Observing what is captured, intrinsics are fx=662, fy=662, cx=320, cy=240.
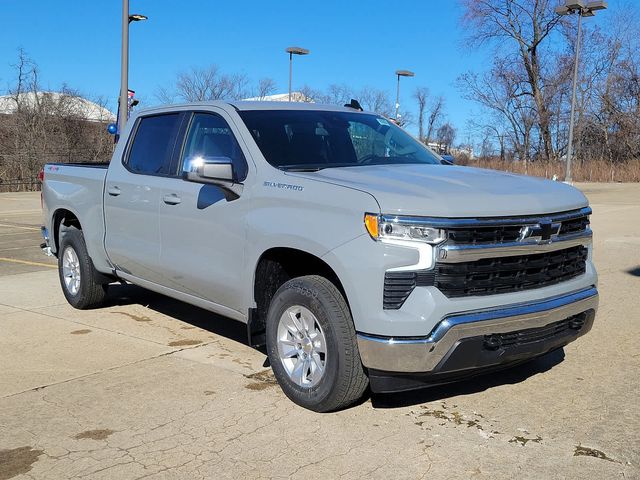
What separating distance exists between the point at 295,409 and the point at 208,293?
120cm

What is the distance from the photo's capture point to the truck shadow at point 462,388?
4371 millimetres

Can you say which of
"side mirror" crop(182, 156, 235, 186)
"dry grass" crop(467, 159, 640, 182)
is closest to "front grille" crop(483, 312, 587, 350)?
"side mirror" crop(182, 156, 235, 186)

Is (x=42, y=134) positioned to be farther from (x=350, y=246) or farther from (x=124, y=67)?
(x=350, y=246)

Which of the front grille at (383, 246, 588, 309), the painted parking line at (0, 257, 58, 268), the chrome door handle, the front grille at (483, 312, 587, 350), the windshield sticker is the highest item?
the windshield sticker

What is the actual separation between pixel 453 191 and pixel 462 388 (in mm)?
1567

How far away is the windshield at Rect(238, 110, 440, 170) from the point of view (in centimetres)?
475

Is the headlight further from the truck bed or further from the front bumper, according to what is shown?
the truck bed

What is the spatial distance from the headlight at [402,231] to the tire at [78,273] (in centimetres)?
393

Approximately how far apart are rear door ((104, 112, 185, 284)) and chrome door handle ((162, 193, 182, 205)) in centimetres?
9

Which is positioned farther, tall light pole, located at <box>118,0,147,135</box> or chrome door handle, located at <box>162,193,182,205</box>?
tall light pole, located at <box>118,0,147,135</box>

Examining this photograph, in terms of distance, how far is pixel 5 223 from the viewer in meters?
15.4

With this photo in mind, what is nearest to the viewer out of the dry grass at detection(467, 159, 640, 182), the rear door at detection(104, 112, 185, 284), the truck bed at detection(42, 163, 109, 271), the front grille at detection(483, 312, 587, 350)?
the front grille at detection(483, 312, 587, 350)

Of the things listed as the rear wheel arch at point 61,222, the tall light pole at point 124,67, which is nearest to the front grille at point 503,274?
the rear wheel arch at point 61,222

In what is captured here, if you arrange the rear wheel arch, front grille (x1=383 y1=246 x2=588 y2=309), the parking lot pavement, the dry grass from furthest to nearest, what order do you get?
the dry grass < the rear wheel arch < front grille (x1=383 y1=246 x2=588 y2=309) < the parking lot pavement
